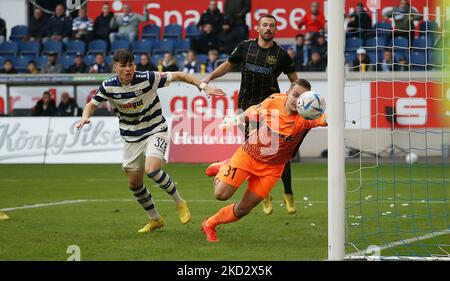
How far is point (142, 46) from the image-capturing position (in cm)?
2552

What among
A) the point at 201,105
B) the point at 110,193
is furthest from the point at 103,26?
the point at 110,193

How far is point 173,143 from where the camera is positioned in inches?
843

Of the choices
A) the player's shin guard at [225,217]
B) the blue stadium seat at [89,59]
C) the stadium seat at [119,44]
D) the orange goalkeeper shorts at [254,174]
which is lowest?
the player's shin guard at [225,217]

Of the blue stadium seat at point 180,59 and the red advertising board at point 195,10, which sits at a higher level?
the red advertising board at point 195,10

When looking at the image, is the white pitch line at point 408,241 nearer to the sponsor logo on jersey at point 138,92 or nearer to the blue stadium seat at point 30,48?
the sponsor logo on jersey at point 138,92

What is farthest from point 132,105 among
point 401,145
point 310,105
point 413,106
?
point 401,145

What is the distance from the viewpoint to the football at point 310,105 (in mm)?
8727

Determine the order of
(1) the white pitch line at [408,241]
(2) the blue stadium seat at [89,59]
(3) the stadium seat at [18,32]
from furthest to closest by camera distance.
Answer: (3) the stadium seat at [18,32]
(2) the blue stadium seat at [89,59]
(1) the white pitch line at [408,241]

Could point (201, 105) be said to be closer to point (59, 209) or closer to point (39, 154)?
point (39, 154)

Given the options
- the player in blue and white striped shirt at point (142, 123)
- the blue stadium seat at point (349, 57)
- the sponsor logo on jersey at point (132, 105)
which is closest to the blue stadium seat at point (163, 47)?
Answer: the blue stadium seat at point (349, 57)

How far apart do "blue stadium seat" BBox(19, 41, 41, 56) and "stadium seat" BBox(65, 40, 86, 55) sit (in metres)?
0.91

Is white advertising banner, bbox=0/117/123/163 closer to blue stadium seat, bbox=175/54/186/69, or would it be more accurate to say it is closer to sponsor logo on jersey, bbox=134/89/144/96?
blue stadium seat, bbox=175/54/186/69

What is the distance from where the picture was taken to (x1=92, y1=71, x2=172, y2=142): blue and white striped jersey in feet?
34.0

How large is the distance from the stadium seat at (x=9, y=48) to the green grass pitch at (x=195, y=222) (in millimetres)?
9502
